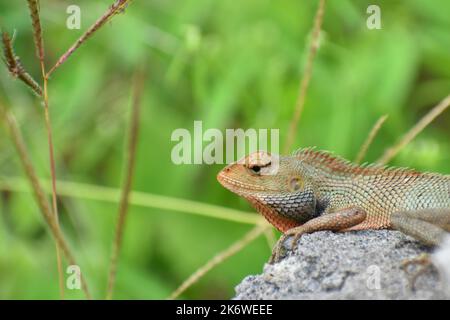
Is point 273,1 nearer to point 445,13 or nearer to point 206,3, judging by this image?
point 206,3

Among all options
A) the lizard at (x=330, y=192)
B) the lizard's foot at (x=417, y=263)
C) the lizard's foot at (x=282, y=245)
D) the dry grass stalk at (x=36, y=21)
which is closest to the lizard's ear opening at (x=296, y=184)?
the lizard at (x=330, y=192)

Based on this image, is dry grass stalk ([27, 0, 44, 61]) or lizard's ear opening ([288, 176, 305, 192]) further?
lizard's ear opening ([288, 176, 305, 192])

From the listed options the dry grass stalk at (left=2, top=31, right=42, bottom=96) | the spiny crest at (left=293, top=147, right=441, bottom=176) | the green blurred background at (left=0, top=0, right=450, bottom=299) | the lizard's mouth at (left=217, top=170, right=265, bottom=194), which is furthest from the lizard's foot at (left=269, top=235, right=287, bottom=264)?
the green blurred background at (left=0, top=0, right=450, bottom=299)

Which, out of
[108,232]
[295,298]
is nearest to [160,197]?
[108,232]

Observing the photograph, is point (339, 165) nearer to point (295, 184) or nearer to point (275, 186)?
point (295, 184)

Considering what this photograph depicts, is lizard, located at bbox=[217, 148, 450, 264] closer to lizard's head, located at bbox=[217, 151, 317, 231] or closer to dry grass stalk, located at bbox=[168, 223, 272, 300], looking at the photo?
lizard's head, located at bbox=[217, 151, 317, 231]

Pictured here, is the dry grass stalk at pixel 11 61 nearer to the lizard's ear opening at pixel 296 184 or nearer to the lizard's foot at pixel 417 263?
the lizard's ear opening at pixel 296 184
